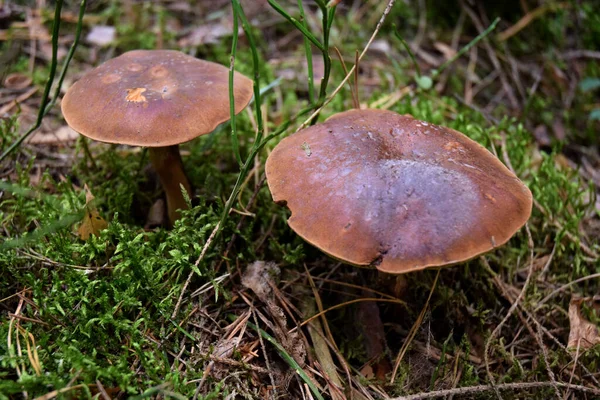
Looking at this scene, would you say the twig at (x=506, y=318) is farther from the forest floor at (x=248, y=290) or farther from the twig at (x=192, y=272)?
the twig at (x=192, y=272)

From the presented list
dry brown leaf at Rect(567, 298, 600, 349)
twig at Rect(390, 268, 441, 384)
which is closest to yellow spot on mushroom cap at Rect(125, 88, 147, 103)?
twig at Rect(390, 268, 441, 384)

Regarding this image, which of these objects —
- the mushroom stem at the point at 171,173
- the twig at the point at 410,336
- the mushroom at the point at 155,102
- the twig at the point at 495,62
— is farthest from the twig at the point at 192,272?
the twig at the point at 495,62

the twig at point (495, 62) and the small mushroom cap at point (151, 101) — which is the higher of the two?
the small mushroom cap at point (151, 101)

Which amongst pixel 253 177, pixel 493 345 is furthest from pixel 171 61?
pixel 493 345

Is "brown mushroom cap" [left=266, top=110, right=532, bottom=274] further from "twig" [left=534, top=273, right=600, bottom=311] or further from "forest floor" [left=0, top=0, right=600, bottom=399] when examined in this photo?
"twig" [left=534, top=273, right=600, bottom=311]

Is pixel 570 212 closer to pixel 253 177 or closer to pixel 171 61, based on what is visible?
pixel 253 177

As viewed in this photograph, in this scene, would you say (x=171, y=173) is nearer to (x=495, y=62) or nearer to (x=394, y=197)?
(x=394, y=197)
